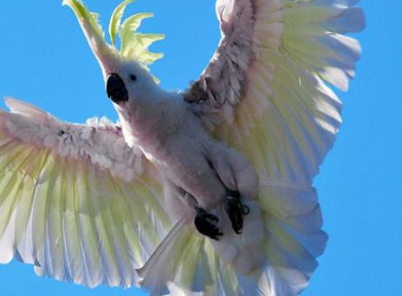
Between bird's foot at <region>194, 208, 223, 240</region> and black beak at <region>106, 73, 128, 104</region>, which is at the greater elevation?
black beak at <region>106, 73, 128, 104</region>

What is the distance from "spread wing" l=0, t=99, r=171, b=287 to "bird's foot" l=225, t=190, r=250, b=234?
0.79 meters

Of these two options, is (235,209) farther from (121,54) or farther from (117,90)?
(121,54)

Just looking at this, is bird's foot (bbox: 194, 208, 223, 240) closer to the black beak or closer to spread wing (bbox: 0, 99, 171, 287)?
spread wing (bbox: 0, 99, 171, 287)

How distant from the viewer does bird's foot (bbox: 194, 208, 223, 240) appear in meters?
9.09

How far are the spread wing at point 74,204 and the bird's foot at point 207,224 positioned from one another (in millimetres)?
646

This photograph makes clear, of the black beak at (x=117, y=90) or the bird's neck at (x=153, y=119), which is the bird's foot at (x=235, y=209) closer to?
the bird's neck at (x=153, y=119)

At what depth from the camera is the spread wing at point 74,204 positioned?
9625 millimetres

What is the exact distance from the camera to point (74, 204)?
988cm

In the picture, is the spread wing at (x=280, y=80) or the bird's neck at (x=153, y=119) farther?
the bird's neck at (x=153, y=119)

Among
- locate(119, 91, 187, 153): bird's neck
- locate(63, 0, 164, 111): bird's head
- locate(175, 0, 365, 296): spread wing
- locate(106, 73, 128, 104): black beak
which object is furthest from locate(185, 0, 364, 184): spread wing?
locate(106, 73, 128, 104): black beak

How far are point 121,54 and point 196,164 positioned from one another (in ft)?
2.90

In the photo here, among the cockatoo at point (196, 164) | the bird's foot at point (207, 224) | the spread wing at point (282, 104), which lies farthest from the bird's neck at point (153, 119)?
the bird's foot at point (207, 224)

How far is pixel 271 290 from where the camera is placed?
9.20 metres

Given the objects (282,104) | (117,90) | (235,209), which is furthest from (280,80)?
(117,90)
